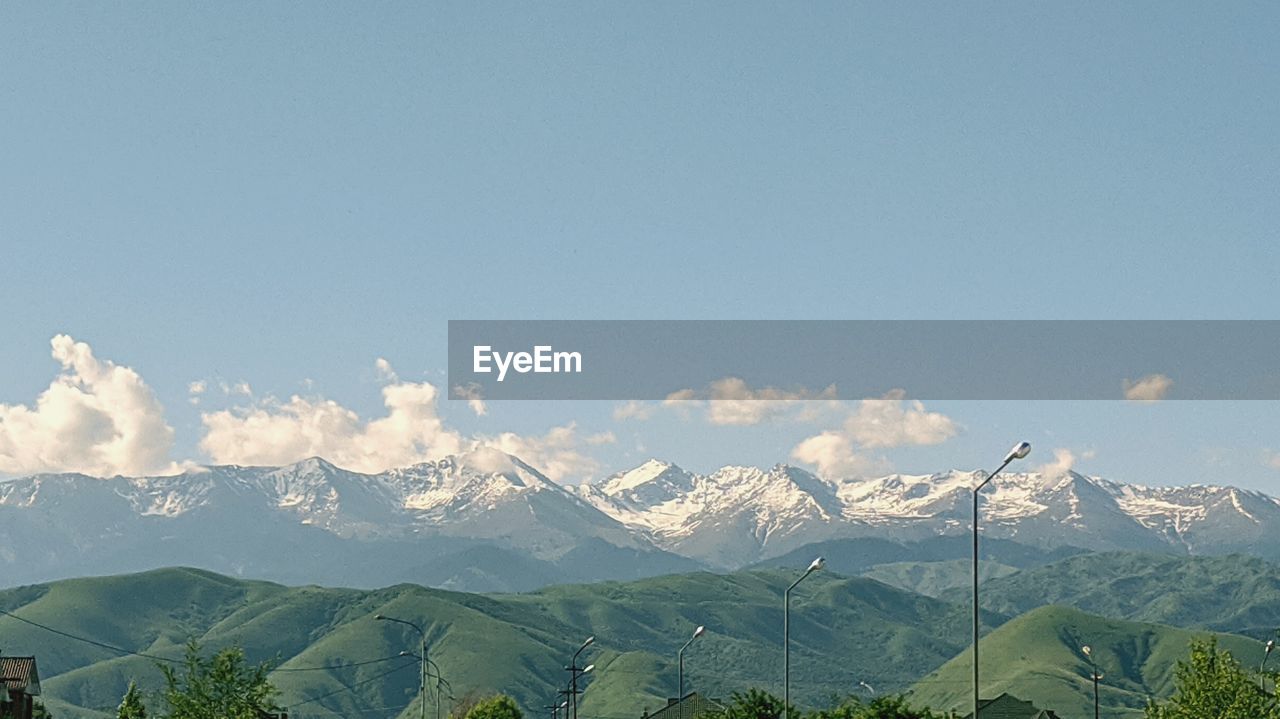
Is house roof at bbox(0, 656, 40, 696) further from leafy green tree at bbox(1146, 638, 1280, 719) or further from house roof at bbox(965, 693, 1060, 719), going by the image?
house roof at bbox(965, 693, 1060, 719)

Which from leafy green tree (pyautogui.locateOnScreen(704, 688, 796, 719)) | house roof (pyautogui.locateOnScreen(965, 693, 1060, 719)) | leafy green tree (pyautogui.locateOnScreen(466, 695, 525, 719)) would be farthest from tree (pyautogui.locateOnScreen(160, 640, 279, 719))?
house roof (pyautogui.locateOnScreen(965, 693, 1060, 719))

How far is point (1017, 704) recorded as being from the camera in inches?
6747

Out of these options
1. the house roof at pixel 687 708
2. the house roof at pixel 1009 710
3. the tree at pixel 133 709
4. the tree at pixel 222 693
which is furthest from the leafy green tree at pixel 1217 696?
the house roof at pixel 1009 710

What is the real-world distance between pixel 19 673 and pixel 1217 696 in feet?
265

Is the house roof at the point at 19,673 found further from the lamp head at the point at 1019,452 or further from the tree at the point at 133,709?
the lamp head at the point at 1019,452

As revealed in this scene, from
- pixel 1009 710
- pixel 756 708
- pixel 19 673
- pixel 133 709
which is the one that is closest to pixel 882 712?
pixel 756 708

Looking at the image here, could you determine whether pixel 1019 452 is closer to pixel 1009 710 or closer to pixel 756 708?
pixel 756 708

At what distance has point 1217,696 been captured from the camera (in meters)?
93.3

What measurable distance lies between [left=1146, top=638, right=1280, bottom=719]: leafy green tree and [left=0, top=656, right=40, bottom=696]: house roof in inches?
2943

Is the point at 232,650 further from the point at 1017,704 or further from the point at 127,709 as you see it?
the point at 1017,704

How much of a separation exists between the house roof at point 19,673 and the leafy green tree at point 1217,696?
2943 inches

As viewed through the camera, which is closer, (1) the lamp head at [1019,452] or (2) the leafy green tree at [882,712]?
(1) the lamp head at [1019,452]

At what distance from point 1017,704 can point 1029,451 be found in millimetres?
134186

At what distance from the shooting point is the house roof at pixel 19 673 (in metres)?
116
